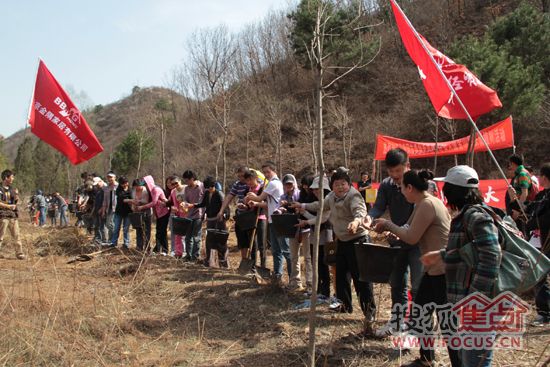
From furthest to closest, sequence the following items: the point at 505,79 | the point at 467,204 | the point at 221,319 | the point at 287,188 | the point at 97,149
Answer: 1. the point at 505,79
2. the point at 97,149
3. the point at 287,188
4. the point at 221,319
5. the point at 467,204

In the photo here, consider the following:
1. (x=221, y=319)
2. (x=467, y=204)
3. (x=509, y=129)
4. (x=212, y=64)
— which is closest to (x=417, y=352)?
(x=467, y=204)

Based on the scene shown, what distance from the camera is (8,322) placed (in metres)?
4.57

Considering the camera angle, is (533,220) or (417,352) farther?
(533,220)

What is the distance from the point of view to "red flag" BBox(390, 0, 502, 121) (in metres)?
4.78

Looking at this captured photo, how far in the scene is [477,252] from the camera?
2.72 meters

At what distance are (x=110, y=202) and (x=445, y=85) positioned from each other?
799 cm

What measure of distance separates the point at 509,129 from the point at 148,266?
8.78 m

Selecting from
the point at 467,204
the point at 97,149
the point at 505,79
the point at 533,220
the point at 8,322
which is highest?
the point at 505,79

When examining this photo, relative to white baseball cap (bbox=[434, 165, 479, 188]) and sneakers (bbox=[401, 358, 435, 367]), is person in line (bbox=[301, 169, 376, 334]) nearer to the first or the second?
sneakers (bbox=[401, 358, 435, 367])

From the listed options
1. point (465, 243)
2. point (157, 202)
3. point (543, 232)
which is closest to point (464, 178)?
point (465, 243)

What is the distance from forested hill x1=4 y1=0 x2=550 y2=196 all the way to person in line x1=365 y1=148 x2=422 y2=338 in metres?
12.5

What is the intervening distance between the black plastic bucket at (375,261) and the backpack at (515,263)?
1.11 m

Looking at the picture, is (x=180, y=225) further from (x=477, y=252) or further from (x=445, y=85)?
(x=477, y=252)

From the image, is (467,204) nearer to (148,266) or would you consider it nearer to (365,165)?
(148,266)
